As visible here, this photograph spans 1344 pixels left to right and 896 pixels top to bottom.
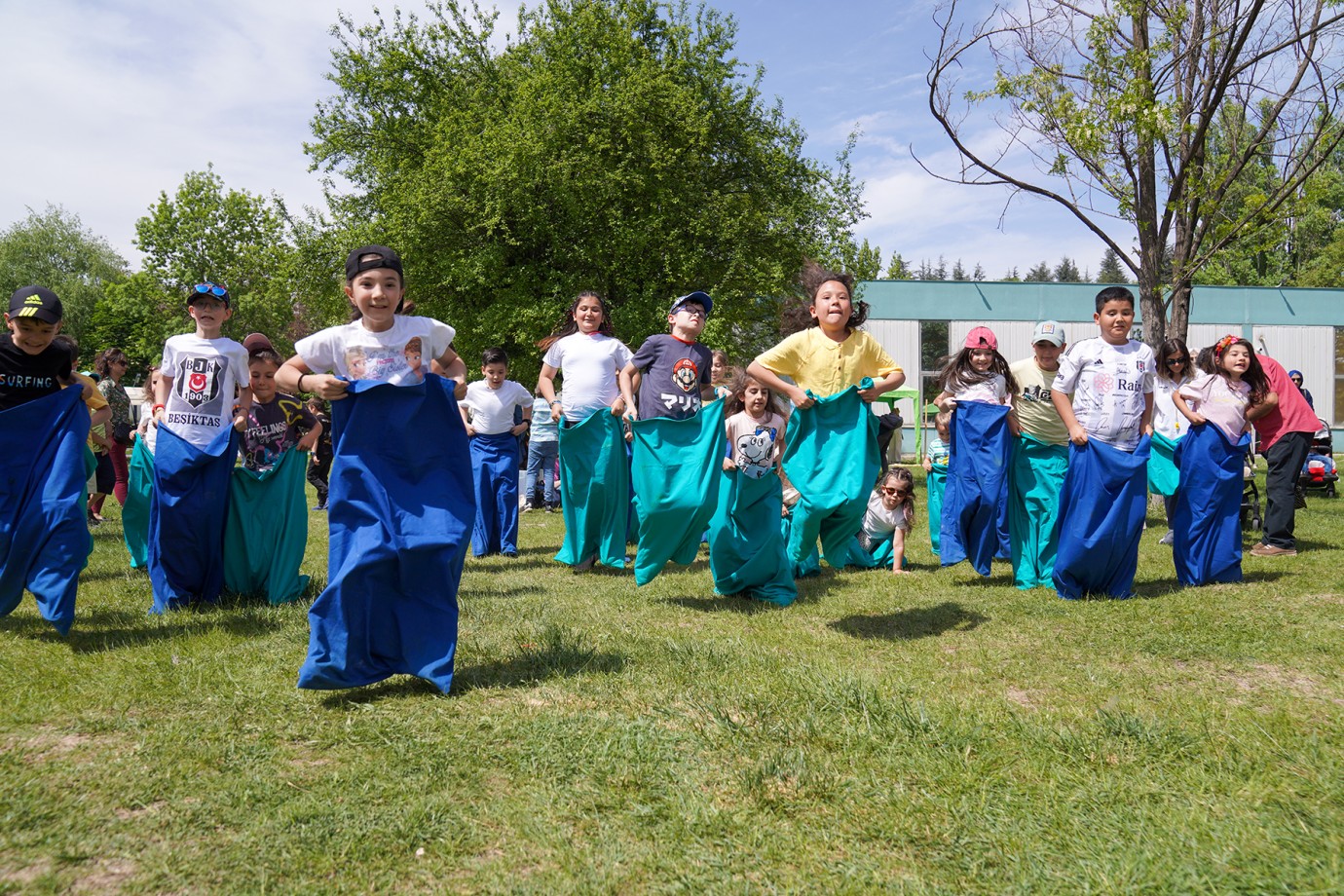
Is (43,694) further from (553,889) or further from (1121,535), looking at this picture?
(1121,535)

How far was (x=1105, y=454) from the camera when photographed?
7176mm

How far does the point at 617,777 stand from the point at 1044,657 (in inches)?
111

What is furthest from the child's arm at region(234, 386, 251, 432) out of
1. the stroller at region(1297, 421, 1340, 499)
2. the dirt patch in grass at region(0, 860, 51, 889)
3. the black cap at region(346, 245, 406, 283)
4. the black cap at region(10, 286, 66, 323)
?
the stroller at region(1297, 421, 1340, 499)

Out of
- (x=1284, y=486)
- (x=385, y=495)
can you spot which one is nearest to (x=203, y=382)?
(x=385, y=495)

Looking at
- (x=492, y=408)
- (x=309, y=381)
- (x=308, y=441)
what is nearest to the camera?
(x=309, y=381)

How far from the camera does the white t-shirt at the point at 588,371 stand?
8.35m

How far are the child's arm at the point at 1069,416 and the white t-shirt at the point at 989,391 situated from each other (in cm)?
71

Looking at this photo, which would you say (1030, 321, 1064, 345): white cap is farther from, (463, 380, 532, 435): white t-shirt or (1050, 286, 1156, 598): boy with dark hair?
(463, 380, 532, 435): white t-shirt

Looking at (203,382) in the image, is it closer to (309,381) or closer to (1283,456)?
(309,381)

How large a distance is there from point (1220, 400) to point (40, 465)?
848cm

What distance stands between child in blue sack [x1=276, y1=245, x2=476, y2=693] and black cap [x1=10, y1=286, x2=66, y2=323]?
2319 mm

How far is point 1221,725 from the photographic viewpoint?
3965mm

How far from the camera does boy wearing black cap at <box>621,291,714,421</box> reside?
7.71 m

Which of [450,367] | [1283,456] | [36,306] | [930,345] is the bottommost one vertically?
[1283,456]
